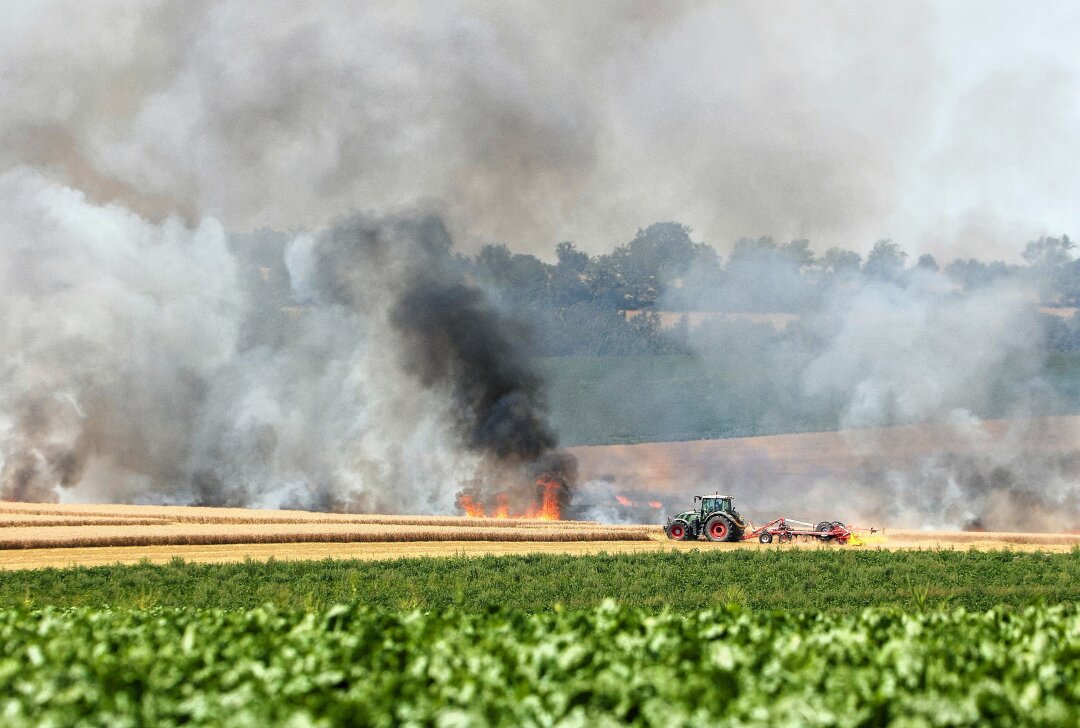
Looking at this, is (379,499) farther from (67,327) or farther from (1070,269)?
(1070,269)

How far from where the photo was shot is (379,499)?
89688 millimetres

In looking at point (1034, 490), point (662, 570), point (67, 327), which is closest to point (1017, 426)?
point (1034, 490)

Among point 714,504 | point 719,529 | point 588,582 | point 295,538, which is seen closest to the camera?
point 588,582

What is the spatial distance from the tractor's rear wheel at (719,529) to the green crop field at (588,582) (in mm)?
11540

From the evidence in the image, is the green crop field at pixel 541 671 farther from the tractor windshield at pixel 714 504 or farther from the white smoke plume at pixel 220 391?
the white smoke plume at pixel 220 391

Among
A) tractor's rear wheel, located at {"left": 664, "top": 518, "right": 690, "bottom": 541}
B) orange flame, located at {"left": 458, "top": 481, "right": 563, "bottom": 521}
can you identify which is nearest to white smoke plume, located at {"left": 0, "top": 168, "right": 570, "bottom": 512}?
orange flame, located at {"left": 458, "top": 481, "right": 563, "bottom": 521}

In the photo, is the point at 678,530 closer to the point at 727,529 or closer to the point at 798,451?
the point at 727,529

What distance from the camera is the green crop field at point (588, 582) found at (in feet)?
105

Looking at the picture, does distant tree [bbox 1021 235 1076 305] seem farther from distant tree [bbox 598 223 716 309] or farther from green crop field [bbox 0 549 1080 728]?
green crop field [bbox 0 549 1080 728]

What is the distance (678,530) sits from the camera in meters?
61.0

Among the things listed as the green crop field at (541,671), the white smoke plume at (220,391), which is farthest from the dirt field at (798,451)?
the green crop field at (541,671)

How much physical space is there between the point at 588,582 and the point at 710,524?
2361 cm

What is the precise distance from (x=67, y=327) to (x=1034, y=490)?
227ft

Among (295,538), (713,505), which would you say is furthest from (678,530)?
(295,538)
